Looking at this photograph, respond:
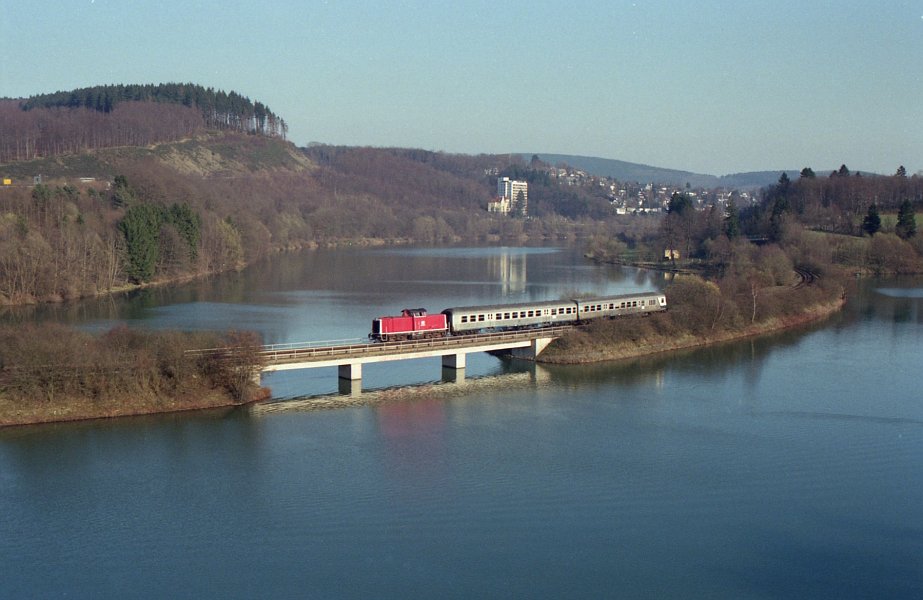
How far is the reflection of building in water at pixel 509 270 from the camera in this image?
51.9 m

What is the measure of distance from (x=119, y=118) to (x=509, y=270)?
5812 cm

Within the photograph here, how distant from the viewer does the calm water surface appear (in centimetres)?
1434

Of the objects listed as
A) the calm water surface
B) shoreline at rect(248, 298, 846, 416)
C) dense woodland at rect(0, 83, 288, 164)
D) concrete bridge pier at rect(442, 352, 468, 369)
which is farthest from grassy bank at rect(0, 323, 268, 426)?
dense woodland at rect(0, 83, 288, 164)

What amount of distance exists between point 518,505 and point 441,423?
5524mm

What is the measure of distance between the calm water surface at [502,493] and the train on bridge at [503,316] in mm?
1280

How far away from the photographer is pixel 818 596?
45.4ft

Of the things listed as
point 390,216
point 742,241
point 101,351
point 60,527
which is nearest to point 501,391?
point 101,351

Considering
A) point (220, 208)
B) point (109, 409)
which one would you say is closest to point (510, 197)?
point (220, 208)

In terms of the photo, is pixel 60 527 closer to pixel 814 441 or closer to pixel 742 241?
pixel 814 441

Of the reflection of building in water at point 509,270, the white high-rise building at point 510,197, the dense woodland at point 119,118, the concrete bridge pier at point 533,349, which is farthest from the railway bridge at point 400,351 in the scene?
the white high-rise building at point 510,197

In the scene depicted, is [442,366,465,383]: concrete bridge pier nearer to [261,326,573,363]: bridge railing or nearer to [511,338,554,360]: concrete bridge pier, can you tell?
[261,326,573,363]: bridge railing

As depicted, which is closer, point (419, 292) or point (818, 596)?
point (818, 596)

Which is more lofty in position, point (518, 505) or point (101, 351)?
point (101, 351)

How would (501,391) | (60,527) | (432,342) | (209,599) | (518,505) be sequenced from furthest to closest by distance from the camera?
(432,342) → (501,391) → (518,505) → (60,527) → (209,599)
